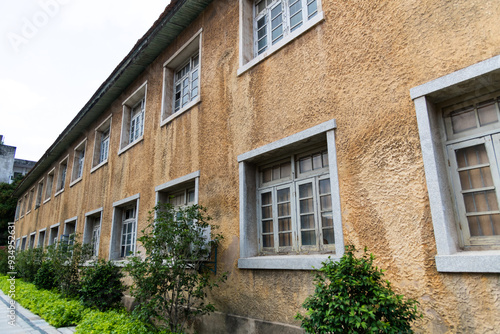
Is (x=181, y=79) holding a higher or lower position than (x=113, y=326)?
higher

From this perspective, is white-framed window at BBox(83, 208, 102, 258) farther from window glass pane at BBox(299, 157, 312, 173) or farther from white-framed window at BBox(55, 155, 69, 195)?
window glass pane at BBox(299, 157, 312, 173)

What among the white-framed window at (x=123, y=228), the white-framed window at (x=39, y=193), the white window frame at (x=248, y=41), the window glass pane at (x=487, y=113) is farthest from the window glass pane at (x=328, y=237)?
the white-framed window at (x=39, y=193)

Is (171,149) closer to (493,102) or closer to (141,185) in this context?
(141,185)

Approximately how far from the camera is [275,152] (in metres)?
5.23

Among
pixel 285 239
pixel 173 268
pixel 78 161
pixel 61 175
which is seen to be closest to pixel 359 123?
pixel 285 239

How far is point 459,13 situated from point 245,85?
3284mm

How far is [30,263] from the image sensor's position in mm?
13750

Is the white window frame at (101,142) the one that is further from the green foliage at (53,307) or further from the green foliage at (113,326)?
the green foliage at (113,326)

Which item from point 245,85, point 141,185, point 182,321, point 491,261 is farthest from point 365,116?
point 141,185

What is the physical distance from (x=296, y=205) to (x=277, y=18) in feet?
10.8

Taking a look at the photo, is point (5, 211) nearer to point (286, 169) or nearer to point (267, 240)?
point (267, 240)

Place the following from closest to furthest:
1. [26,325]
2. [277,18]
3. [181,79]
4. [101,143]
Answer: [277,18], [26,325], [181,79], [101,143]

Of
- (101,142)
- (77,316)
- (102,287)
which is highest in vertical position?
(101,142)

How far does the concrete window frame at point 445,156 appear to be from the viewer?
307 cm
